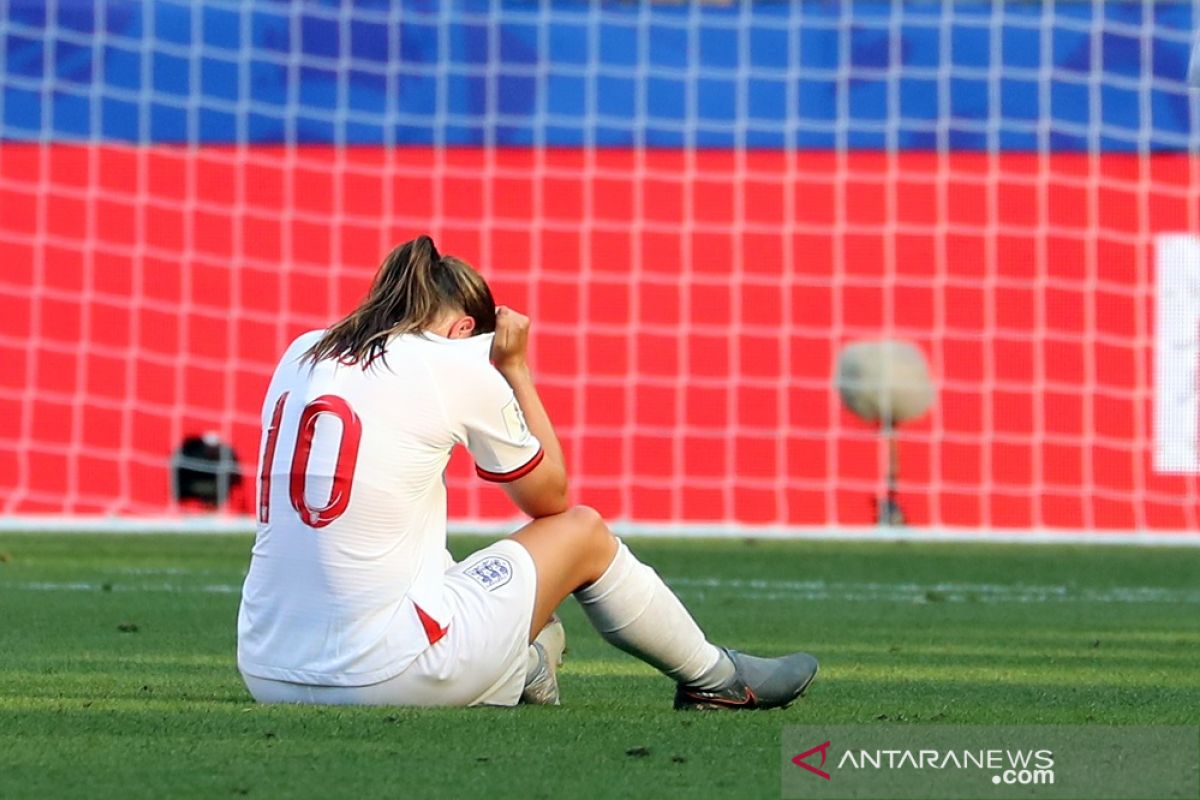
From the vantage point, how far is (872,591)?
734 cm

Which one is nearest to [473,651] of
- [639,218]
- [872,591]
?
[872,591]

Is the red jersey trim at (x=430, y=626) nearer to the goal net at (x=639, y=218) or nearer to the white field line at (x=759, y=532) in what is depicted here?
the white field line at (x=759, y=532)

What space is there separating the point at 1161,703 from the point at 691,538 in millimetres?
5452

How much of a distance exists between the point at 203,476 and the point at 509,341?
7799mm

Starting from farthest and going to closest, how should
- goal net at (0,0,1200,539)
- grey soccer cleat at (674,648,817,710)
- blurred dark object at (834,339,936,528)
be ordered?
goal net at (0,0,1200,539), blurred dark object at (834,339,936,528), grey soccer cleat at (674,648,817,710)

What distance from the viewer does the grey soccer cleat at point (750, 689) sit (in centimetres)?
404

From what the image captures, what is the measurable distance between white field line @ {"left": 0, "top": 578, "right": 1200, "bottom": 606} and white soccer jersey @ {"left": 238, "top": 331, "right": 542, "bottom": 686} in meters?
3.12

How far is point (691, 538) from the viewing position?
9695 millimetres

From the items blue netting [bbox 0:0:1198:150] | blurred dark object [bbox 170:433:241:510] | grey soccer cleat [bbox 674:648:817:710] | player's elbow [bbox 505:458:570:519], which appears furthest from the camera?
blue netting [bbox 0:0:1198:150]

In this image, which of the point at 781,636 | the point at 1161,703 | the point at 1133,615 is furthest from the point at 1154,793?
the point at 1133,615

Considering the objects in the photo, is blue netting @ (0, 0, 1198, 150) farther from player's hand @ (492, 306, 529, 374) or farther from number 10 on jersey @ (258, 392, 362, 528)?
number 10 on jersey @ (258, 392, 362, 528)

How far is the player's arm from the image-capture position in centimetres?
391

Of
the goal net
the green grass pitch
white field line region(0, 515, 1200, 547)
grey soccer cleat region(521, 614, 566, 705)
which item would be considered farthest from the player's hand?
the goal net

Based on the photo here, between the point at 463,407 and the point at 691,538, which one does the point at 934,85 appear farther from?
the point at 463,407
